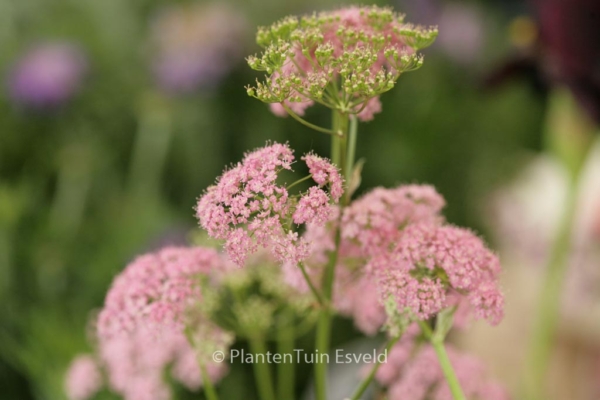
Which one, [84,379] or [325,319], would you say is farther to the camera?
[84,379]

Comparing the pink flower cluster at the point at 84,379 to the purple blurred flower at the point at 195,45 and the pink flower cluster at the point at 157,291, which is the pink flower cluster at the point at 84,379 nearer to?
the pink flower cluster at the point at 157,291

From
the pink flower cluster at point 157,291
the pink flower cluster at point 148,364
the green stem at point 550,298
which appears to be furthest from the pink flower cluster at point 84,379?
the green stem at point 550,298

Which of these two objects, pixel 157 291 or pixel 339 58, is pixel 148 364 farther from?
pixel 339 58

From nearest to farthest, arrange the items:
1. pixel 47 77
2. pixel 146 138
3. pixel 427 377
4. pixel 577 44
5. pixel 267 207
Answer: pixel 267 207 → pixel 427 377 → pixel 577 44 → pixel 47 77 → pixel 146 138

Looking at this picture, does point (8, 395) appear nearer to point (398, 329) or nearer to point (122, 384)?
point (122, 384)

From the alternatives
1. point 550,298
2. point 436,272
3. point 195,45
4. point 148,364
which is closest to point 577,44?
point 550,298

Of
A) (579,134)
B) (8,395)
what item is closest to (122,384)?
(8,395)

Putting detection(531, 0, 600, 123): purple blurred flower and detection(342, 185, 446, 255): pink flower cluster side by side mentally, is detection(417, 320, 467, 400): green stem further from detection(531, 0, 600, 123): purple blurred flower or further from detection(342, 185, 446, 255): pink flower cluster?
detection(531, 0, 600, 123): purple blurred flower
